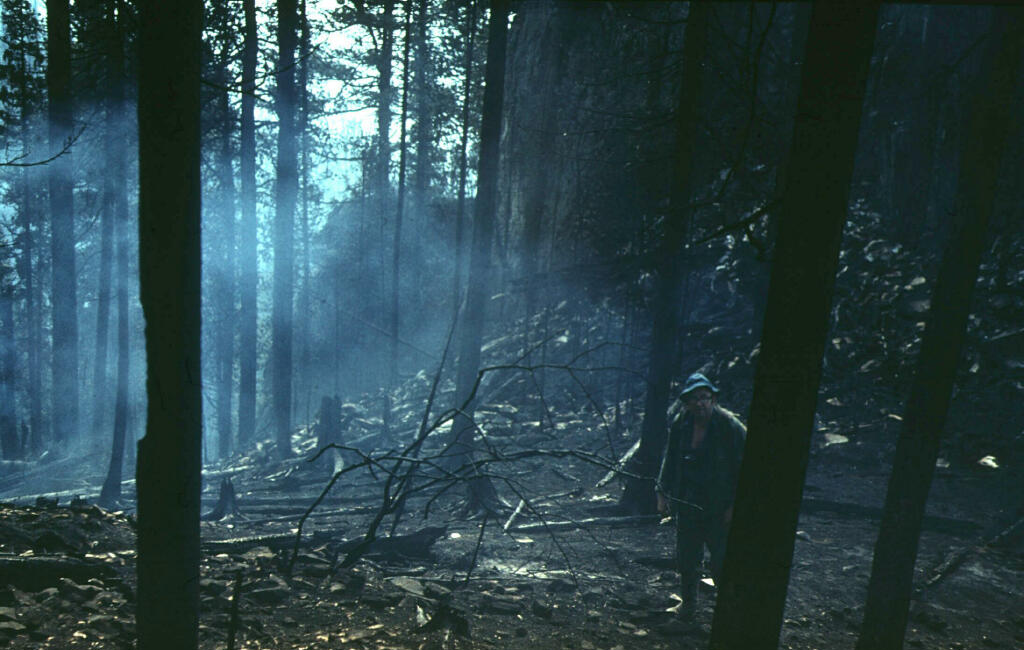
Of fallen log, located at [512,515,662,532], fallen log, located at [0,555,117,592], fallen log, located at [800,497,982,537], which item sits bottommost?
fallen log, located at [512,515,662,532]

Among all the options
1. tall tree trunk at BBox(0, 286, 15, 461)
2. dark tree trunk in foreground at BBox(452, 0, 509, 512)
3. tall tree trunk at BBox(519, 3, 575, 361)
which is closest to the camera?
dark tree trunk in foreground at BBox(452, 0, 509, 512)

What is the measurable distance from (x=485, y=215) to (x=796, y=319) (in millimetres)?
8175

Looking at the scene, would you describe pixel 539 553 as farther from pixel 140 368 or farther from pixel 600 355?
pixel 140 368

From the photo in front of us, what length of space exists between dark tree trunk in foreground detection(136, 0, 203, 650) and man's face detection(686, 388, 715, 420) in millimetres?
4666

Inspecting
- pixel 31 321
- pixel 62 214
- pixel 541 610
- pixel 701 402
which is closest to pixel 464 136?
pixel 62 214

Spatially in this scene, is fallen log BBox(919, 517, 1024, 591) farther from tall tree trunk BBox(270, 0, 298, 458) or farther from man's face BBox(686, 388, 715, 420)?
tall tree trunk BBox(270, 0, 298, 458)

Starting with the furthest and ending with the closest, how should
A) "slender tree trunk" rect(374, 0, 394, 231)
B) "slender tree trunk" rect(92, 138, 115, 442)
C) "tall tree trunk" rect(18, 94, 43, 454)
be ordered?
1. "slender tree trunk" rect(374, 0, 394, 231)
2. "tall tree trunk" rect(18, 94, 43, 454)
3. "slender tree trunk" rect(92, 138, 115, 442)

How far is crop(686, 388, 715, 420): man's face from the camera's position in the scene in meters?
6.64

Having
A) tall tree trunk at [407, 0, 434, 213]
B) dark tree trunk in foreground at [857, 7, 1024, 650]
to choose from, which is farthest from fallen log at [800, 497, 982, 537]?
tall tree trunk at [407, 0, 434, 213]

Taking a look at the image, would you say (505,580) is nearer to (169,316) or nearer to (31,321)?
(169,316)

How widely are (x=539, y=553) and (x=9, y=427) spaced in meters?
19.5

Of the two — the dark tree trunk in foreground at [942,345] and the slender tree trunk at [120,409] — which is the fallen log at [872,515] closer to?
the dark tree trunk in foreground at [942,345]

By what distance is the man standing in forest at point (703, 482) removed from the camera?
661cm

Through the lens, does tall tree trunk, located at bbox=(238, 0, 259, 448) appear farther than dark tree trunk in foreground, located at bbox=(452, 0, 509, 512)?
Yes
